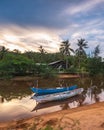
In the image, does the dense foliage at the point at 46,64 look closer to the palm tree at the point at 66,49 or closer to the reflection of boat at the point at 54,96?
the palm tree at the point at 66,49

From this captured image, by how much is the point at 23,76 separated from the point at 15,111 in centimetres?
3382

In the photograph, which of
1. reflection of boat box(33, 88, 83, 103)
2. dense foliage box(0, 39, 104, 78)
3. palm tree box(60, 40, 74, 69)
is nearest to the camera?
reflection of boat box(33, 88, 83, 103)

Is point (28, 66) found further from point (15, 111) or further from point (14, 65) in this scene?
point (15, 111)

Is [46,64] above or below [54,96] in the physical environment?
above

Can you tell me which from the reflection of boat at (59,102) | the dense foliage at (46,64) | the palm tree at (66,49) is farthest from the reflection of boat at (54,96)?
the palm tree at (66,49)

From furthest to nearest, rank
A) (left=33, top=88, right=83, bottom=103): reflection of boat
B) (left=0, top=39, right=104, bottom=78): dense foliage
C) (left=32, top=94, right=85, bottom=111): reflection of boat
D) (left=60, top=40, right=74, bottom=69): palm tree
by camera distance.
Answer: (left=60, top=40, right=74, bottom=69): palm tree, (left=0, top=39, right=104, bottom=78): dense foliage, (left=33, top=88, right=83, bottom=103): reflection of boat, (left=32, top=94, right=85, bottom=111): reflection of boat

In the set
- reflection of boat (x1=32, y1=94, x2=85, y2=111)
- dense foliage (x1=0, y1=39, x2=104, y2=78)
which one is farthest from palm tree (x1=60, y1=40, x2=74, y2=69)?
reflection of boat (x1=32, y1=94, x2=85, y2=111)

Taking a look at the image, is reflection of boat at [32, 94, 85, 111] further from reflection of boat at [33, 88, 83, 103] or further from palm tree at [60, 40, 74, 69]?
palm tree at [60, 40, 74, 69]

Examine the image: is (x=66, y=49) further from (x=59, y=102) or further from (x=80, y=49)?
(x=59, y=102)

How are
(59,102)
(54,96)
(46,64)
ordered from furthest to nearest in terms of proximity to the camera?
(46,64) < (59,102) < (54,96)

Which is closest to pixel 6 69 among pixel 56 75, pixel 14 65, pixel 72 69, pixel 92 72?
pixel 14 65

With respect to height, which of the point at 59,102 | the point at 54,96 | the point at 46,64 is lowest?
the point at 59,102

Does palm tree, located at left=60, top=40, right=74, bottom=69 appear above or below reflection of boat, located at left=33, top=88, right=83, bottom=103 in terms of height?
above

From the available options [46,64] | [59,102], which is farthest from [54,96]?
[46,64]
